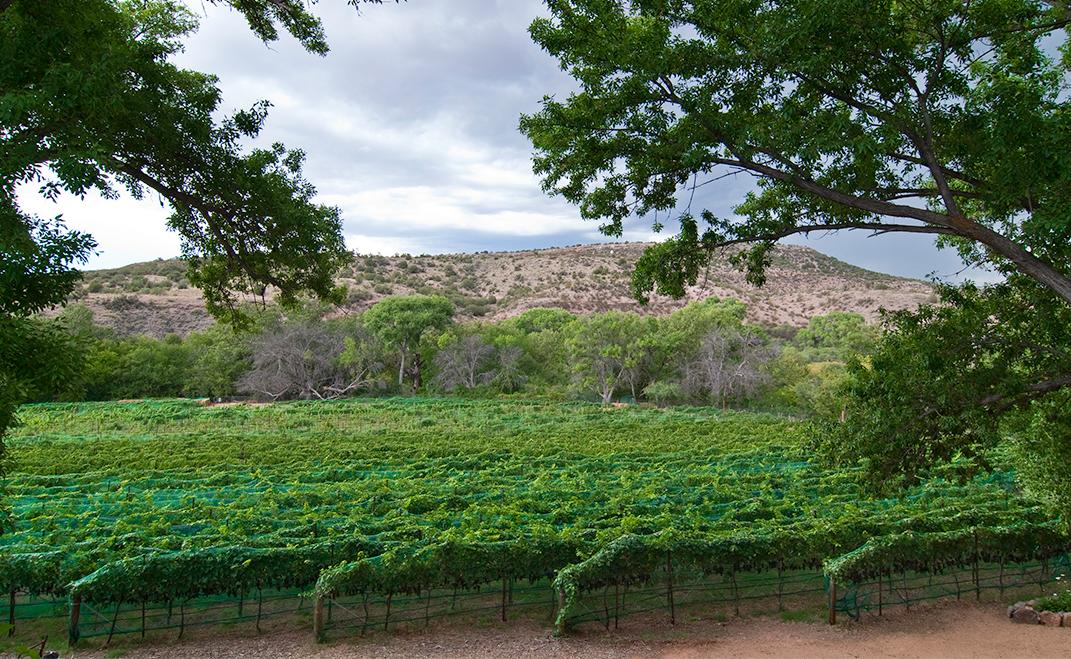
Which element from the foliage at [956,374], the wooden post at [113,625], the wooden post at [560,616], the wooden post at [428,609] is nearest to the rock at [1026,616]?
the foliage at [956,374]

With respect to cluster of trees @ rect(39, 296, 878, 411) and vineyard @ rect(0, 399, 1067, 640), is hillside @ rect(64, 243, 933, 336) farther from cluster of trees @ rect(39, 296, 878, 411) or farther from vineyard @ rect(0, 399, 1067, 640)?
vineyard @ rect(0, 399, 1067, 640)

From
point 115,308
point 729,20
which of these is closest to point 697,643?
point 729,20

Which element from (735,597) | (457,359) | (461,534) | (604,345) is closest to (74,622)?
(461,534)

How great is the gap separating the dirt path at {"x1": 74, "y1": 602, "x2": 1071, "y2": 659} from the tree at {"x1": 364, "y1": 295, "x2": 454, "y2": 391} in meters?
43.9

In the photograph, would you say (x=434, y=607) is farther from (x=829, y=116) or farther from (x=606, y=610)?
(x=829, y=116)

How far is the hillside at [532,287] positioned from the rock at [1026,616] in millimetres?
56947

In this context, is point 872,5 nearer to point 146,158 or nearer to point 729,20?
point 729,20

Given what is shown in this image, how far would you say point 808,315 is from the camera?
8119 cm

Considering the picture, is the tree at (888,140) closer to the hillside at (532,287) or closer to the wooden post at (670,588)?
the wooden post at (670,588)

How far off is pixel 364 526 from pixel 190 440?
19831 mm

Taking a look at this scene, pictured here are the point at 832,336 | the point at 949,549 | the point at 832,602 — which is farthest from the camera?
the point at 832,336

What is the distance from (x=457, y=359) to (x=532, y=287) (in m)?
32.3

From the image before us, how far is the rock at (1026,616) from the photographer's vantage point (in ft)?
42.6

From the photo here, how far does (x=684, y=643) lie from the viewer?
12344 mm
